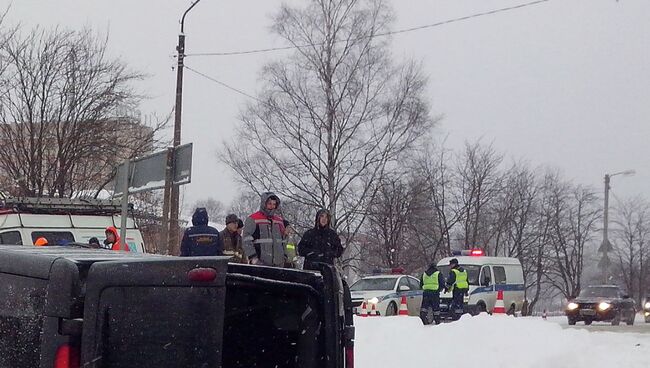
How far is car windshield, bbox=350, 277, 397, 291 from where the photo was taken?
24812mm

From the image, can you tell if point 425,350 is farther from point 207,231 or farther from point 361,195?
point 361,195

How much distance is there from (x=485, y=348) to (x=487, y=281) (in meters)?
16.2

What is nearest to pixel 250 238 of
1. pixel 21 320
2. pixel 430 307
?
pixel 21 320

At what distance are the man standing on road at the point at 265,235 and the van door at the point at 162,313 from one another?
6.71 metres

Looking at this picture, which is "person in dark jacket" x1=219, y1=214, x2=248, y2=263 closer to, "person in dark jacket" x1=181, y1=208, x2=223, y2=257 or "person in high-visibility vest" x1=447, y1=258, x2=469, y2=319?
"person in dark jacket" x1=181, y1=208, x2=223, y2=257

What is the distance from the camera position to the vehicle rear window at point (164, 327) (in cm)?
364

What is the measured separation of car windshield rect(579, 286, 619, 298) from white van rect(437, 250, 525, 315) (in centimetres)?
253

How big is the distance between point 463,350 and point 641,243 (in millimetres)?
66567

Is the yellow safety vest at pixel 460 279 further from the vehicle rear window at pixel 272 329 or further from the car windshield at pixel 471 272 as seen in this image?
the vehicle rear window at pixel 272 329

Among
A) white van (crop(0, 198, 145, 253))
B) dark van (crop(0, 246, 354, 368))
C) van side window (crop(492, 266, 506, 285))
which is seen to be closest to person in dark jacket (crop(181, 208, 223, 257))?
white van (crop(0, 198, 145, 253))

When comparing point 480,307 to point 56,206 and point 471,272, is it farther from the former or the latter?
point 56,206

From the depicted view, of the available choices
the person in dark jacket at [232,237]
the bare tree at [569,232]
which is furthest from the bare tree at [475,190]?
the person in dark jacket at [232,237]

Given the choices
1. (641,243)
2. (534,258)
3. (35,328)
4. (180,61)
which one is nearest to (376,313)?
(180,61)

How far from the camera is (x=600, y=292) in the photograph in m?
30.8
